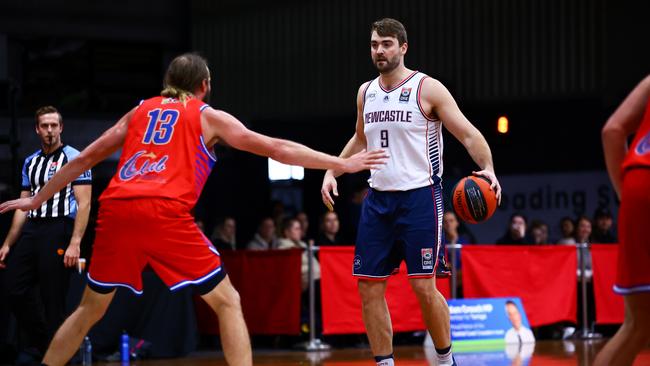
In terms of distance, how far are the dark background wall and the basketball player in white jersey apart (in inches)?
397

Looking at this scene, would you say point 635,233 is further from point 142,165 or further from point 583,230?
point 583,230

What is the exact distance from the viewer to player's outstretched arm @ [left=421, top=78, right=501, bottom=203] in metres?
7.45

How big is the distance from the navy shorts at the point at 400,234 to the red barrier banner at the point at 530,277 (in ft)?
20.1

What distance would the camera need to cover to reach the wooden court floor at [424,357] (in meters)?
10.7

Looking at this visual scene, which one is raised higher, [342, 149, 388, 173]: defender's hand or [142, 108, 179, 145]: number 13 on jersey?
[142, 108, 179, 145]: number 13 on jersey

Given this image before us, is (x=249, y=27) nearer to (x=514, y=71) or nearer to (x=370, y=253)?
(x=514, y=71)

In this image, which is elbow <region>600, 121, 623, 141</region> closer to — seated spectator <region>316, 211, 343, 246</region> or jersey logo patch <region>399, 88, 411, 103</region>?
jersey logo patch <region>399, 88, 411, 103</region>

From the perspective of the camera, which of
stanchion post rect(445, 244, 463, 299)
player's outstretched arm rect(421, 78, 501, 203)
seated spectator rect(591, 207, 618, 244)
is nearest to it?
player's outstretched arm rect(421, 78, 501, 203)

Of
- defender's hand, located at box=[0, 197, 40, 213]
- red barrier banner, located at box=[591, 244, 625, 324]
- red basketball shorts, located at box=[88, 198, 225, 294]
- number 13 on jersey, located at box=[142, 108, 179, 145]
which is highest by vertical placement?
number 13 on jersey, located at box=[142, 108, 179, 145]

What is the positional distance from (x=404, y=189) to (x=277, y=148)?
1.63 meters

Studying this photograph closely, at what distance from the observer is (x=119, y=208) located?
607 centimetres

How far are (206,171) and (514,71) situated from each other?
1415cm

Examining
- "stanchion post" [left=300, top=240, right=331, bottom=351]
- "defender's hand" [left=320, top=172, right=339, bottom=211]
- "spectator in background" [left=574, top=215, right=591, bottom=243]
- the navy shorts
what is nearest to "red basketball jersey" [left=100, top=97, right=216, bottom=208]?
"defender's hand" [left=320, top=172, right=339, bottom=211]

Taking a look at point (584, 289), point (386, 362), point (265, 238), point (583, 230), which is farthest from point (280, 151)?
point (583, 230)
